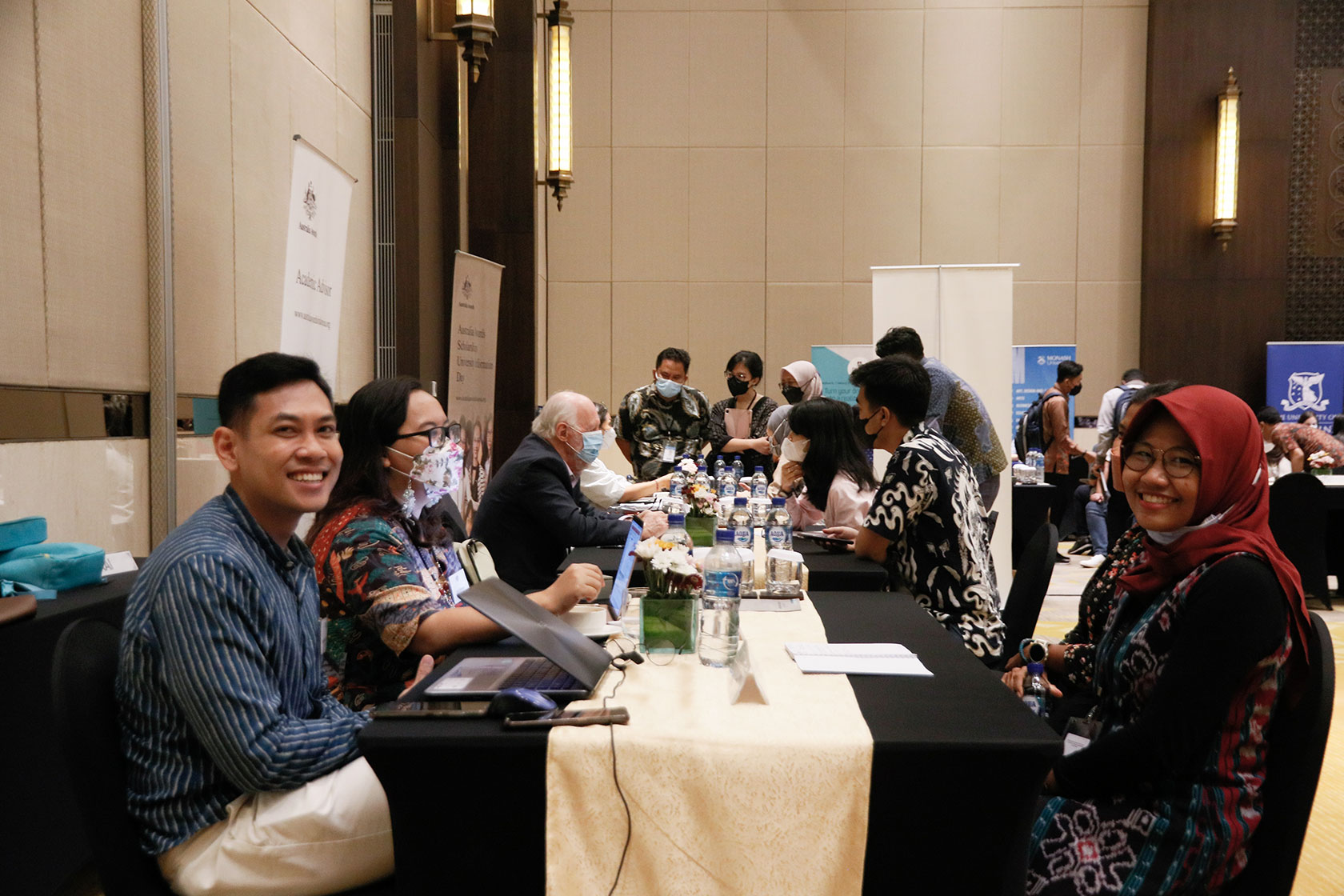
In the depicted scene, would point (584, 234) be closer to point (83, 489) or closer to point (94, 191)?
point (94, 191)

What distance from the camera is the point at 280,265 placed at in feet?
13.8

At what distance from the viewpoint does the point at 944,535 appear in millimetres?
2836

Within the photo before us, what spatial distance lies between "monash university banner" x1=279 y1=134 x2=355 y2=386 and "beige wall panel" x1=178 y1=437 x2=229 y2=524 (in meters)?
0.46

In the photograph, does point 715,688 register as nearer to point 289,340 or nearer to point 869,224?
point 289,340

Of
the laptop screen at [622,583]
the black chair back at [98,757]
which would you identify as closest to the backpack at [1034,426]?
the laptop screen at [622,583]

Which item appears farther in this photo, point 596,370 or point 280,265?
point 596,370

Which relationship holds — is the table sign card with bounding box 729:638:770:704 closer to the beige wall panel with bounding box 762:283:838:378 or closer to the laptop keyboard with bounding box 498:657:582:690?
the laptop keyboard with bounding box 498:657:582:690

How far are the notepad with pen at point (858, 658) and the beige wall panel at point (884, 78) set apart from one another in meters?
8.17

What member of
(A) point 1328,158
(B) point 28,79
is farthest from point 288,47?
(A) point 1328,158

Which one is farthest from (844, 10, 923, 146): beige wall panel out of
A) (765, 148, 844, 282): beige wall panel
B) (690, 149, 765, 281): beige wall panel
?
(690, 149, 765, 281): beige wall panel

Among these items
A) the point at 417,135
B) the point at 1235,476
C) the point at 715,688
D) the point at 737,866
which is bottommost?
the point at 737,866

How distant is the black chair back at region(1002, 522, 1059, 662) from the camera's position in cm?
281

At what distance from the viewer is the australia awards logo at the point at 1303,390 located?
9008 millimetres

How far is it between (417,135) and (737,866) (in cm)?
490
